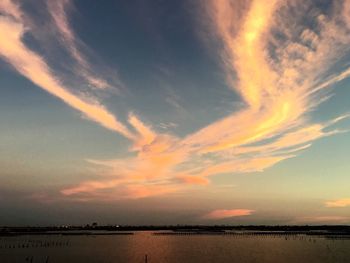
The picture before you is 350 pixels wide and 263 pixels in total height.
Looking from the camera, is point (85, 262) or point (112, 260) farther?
point (112, 260)

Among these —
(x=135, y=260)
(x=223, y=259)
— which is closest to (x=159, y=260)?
(x=135, y=260)

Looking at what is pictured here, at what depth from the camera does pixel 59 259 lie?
89625 mm

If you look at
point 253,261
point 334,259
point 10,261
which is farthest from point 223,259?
point 10,261

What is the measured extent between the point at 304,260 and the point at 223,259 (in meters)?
18.3

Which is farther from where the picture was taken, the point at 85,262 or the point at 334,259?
the point at 334,259

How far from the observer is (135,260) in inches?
3526

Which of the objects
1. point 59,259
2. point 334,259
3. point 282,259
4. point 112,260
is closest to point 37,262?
point 59,259

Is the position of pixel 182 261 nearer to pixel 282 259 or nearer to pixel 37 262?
pixel 282 259

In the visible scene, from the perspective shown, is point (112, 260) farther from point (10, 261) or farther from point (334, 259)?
point (334, 259)

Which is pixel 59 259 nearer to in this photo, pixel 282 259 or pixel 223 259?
pixel 223 259

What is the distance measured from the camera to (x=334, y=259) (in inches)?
3536

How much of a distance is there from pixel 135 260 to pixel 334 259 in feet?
152

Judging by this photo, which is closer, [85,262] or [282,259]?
[85,262]

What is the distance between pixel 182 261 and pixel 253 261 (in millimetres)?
15699
